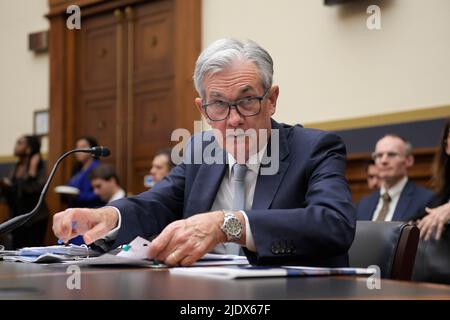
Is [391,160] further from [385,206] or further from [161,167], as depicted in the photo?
[161,167]

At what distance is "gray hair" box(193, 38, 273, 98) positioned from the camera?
2078 millimetres

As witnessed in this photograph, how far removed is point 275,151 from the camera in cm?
216

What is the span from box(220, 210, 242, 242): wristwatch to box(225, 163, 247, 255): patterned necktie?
432mm

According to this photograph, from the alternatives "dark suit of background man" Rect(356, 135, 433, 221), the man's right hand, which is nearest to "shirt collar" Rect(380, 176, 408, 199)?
"dark suit of background man" Rect(356, 135, 433, 221)

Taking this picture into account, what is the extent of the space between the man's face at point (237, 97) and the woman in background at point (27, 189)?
15.9ft

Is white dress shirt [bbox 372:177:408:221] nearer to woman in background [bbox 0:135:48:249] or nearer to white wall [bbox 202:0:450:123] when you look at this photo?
white wall [bbox 202:0:450:123]

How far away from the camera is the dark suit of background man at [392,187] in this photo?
4.61m

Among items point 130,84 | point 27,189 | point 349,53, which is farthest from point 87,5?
point 349,53

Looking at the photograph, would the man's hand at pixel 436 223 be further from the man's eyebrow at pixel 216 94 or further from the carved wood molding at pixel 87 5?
the carved wood molding at pixel 87 5

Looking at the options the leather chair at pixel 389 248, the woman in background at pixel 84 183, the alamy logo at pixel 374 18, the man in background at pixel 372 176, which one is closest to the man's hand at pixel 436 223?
the leather chair at pixel 389 248

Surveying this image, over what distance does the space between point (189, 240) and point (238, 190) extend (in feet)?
1.86

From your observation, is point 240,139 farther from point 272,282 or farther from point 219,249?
point 272,282
